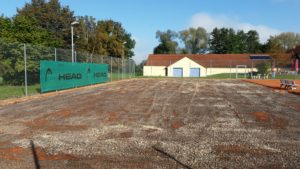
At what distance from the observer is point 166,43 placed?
4067 inches

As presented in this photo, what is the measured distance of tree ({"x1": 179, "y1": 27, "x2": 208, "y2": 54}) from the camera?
359 feet

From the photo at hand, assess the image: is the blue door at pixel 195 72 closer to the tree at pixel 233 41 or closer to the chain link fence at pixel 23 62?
the tree at pixel 233 41

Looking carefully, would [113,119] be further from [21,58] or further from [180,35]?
[180,35]

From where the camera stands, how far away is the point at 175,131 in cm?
825

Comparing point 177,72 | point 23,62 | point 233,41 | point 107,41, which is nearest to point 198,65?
point 177,72

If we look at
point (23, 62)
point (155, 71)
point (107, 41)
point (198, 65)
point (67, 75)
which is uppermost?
point (107, 41)


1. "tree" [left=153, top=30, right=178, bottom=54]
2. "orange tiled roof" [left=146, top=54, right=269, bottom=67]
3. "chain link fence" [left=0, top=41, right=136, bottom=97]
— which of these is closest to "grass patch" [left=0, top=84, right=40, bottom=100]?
"chain link fence" [left=0, top=41, right=136, bottom=97]

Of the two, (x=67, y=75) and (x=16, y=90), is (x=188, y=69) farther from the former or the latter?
(x=16, y=90)

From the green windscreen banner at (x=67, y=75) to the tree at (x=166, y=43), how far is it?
7209 centimetres

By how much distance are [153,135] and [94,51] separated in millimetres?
47819

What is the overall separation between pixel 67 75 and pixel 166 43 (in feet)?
271

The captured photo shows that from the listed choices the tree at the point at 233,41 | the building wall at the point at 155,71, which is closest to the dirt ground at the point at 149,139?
the building wall at the point at 155,71

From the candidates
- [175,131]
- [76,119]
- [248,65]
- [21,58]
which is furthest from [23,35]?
[248,65]

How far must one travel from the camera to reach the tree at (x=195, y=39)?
109 m
